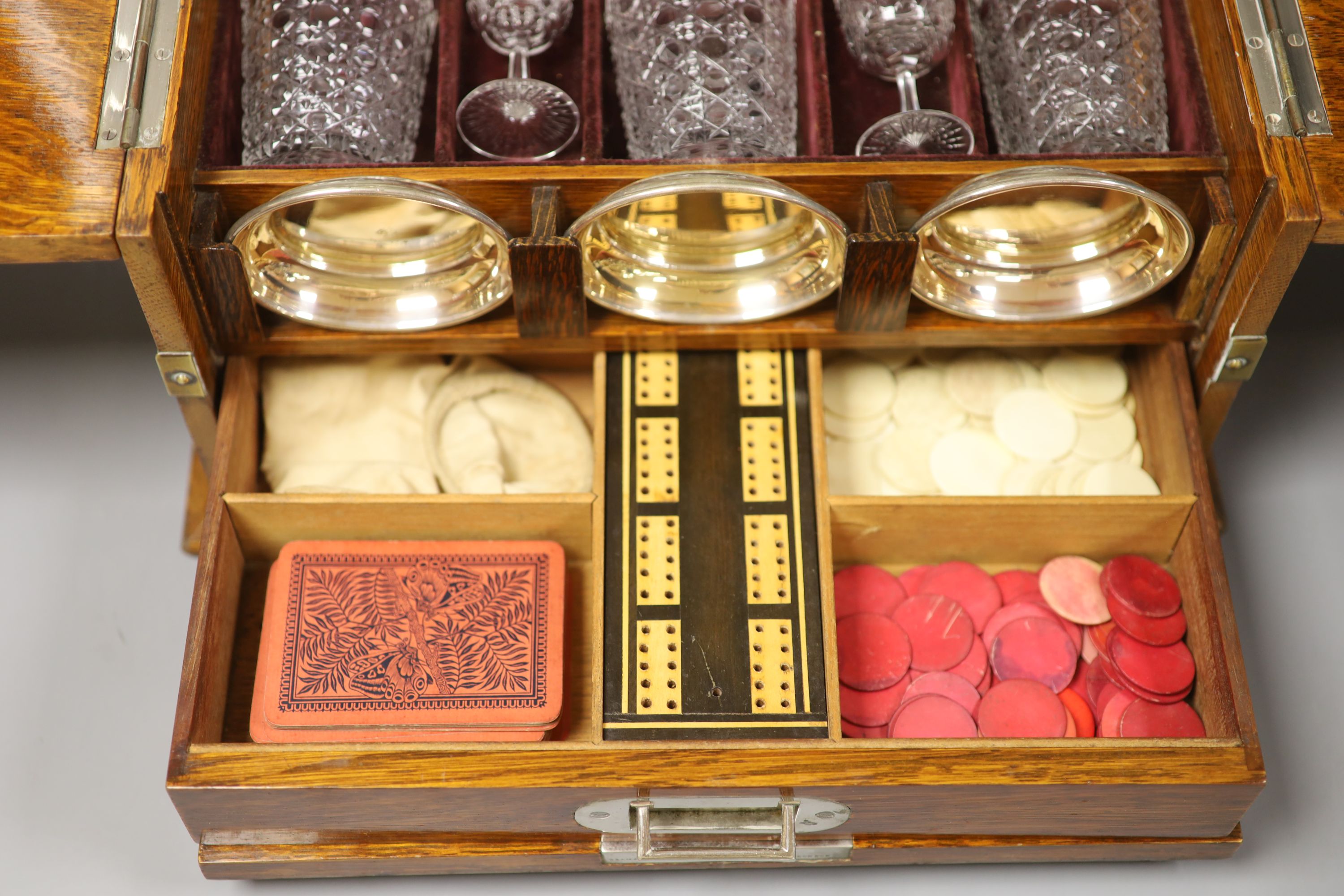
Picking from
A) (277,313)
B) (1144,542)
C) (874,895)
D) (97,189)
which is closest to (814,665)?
(874,895)

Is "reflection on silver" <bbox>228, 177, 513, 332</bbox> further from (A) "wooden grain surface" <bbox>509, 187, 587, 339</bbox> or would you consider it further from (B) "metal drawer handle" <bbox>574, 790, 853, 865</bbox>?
(B) "metal drawer handle" <bbox>574, 790, 853, 865</bbox>

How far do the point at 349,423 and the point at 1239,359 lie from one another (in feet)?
4.49

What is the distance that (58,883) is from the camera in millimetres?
2000

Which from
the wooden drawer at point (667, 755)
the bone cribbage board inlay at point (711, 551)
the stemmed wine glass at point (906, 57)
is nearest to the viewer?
the wooden drawer at point (667, 755)

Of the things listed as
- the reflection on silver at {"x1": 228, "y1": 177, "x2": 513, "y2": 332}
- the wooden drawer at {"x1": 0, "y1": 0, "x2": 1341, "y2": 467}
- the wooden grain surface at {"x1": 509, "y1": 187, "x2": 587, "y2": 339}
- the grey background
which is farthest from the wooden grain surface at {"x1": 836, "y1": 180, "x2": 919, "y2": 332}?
the grey background

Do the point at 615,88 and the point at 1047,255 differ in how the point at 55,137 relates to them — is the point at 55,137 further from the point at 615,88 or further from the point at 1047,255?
the point at 1047,255

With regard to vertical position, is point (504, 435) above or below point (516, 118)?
below

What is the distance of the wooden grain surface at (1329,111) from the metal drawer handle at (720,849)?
1031 mm

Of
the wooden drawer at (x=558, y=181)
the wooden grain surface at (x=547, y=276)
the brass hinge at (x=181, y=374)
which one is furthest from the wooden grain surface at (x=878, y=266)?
the brass hinge at (x=181, y=374)

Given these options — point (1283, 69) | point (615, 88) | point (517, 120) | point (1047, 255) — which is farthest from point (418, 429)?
point (1283, 69)

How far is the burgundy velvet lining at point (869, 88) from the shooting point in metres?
2.07

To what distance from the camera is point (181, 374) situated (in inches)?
75.0

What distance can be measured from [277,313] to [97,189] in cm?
34

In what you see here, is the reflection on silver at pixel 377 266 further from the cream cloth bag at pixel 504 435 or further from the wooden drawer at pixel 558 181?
the cream cloth bag at pixel 504 435
